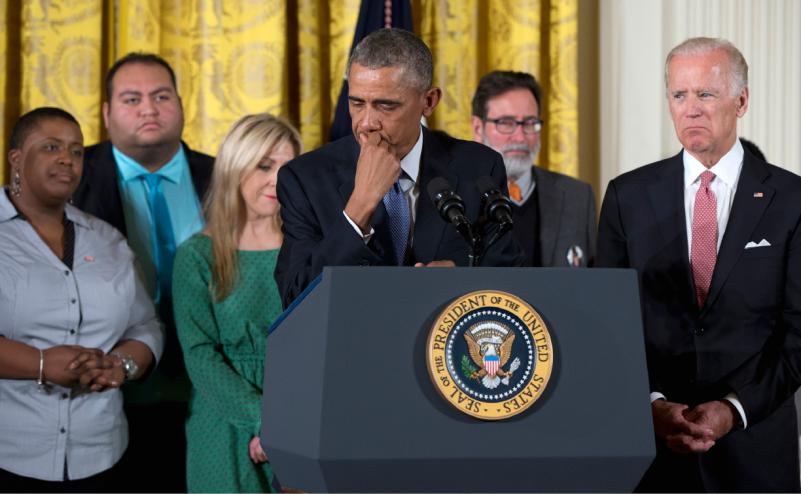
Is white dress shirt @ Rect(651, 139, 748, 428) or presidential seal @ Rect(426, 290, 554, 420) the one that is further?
white dress shirt @ Rect(651, 139, 748, 428)

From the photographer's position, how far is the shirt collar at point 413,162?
8.32 ft

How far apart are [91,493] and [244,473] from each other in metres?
0.47

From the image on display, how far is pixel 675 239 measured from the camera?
285 centimetres

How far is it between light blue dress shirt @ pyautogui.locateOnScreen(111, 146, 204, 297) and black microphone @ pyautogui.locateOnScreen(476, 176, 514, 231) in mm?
1953

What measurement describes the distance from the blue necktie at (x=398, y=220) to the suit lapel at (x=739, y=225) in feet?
2.89

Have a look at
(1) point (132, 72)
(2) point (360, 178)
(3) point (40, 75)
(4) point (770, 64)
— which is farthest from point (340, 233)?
(4) point (770, 64)

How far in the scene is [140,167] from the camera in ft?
12.7

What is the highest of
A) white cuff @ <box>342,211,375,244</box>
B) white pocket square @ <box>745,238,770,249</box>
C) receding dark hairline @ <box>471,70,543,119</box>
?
receding dark hairline @ <box>471,70,543,119</box>

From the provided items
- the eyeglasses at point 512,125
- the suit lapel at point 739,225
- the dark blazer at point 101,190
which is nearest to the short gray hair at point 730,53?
the suit lapel at point 739,225

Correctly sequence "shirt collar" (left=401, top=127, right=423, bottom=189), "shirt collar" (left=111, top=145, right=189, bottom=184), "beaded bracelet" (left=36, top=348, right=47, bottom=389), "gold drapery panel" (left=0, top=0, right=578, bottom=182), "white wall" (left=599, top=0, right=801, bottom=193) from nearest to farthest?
"shirt collar" (left=401, top=127, right=423, bottom=189)
"beaded bracelet" (left=36, top=348, right=47, bottom=389)
"shirt collar" (left=111, top=145, right=189, bottom=184)
"gold drapery panel" (left=0, top=0, right=578, bottom=182)
"white wall" (left=599, top=0, right=801, bottom=193)

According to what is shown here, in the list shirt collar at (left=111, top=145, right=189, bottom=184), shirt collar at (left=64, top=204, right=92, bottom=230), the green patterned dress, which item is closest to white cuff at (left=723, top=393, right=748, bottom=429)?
the green patterned dress

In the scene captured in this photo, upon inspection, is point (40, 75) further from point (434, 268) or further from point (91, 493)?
point (434, 268)

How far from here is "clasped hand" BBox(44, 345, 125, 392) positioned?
316 cm

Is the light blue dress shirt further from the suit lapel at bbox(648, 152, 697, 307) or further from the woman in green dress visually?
the suit lapel at bbox(648, 152, 697, 307)
